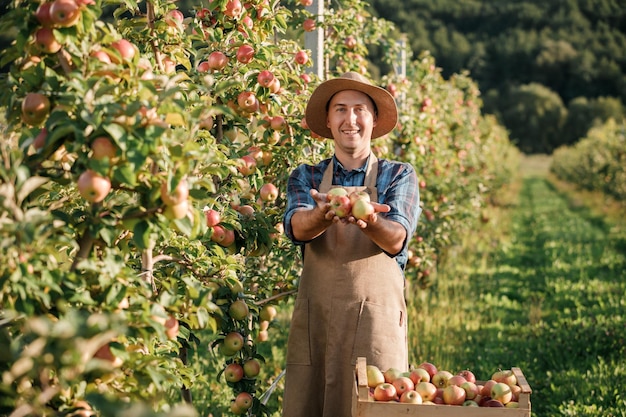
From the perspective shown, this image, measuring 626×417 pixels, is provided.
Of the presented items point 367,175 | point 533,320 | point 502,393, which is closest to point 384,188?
point 367,175

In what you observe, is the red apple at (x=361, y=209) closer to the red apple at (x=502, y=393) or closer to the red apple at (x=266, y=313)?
the red apple at (x=502, y=393)

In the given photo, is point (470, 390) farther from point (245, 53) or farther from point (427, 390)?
point (245, 53)

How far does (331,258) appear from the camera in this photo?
8.88 ft

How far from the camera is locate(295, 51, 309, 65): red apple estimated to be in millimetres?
3641

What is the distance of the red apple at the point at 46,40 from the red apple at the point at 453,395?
1.41 meters

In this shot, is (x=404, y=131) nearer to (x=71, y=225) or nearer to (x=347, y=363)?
(x=347, y=363)

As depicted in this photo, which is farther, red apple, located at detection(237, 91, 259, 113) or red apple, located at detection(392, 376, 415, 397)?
red apple, located at detection(237, 91, 259, 113)

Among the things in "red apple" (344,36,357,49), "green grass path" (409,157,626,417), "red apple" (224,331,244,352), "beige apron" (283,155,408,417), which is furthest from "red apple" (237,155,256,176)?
"green grass path" (409,157,626,417)

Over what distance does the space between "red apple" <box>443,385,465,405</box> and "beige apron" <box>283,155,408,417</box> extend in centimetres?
44

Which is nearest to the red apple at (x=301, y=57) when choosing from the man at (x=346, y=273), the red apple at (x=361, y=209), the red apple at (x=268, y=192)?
the red apple at (x=268, y=192)

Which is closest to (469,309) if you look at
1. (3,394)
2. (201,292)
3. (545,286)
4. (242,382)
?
(545,286)

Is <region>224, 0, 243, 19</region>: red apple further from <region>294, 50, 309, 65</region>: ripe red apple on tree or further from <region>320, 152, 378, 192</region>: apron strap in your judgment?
<region>320, 152, 378, 192</region>: apron strap

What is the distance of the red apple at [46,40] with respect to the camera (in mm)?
1851

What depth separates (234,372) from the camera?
117 inches
